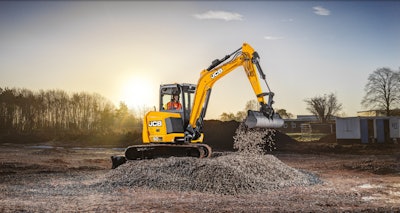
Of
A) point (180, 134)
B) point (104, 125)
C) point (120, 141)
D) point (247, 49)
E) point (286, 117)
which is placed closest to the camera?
point (247, 49)

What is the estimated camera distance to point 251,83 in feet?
41.9

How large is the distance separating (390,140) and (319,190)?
972 inches

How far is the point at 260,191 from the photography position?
10.9m

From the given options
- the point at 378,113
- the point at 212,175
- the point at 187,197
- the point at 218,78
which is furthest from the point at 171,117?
the point at 378,113

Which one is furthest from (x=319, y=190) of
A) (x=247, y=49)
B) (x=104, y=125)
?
(x=104, y=125)

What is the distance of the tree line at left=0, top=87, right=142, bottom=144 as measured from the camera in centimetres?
4622

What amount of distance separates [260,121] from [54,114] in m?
44.4

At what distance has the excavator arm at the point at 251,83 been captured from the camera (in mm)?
12127

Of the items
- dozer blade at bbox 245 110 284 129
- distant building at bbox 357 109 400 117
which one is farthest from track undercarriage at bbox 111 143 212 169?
distant building at bbox 357 109 400 117

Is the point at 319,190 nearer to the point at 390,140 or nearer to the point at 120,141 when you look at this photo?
the point at 390,140

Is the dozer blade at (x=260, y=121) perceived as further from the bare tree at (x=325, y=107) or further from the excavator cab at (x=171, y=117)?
the bare tree at (x=325, y=107)

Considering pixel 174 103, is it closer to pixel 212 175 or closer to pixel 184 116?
pixel 184 116

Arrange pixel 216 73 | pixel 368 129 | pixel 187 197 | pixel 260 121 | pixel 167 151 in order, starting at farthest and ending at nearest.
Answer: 1. pixel 368 129
2. pixel 167 151
3. pixel 216 73
4. pixel 260 121
5. pixel 187 197

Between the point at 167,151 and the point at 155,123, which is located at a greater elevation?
the point at 155,123
